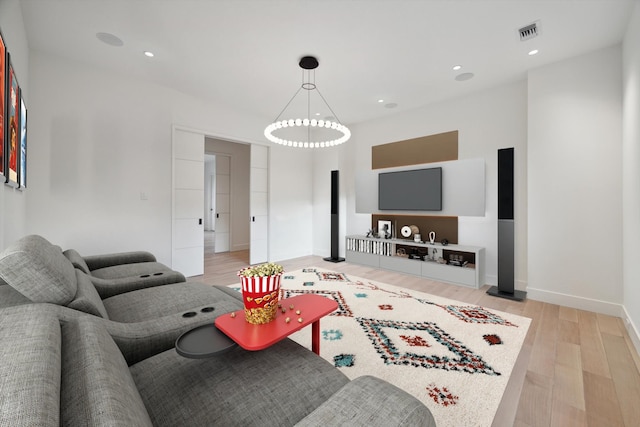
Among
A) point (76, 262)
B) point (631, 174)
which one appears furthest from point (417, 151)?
point (76, 262)

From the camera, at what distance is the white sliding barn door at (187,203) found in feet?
13.9

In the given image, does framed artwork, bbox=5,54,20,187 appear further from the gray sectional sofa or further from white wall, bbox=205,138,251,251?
white wall, bbox=205,138,251,251

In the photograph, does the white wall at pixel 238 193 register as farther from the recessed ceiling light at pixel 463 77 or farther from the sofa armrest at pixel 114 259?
the recessed ceiling light at pixel 463 77

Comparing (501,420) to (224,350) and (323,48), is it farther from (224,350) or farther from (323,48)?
(323,48)

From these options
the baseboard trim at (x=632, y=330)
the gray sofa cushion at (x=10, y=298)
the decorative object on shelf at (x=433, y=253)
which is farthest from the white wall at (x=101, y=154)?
A: the baseboard trim at (x=632, y=330)

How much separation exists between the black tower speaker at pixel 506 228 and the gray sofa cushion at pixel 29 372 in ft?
13.5

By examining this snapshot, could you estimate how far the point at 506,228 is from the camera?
3.57 meters

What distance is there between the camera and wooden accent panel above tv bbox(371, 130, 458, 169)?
14.6 feet

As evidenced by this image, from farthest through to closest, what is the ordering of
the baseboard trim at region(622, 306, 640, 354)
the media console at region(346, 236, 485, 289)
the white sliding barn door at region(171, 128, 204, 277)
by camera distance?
the white sliding barn door at region(171, 128, 204, 277) → the media console at region(346, 236, 485, 289) → the baseboard trim at region(622, 306, 640, 354)

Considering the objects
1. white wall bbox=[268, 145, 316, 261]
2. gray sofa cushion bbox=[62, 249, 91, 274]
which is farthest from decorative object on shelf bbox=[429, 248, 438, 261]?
gray sofa cushion bbox=[62, 249, 91, 274]

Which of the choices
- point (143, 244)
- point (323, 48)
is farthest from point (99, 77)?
point (323, 48)

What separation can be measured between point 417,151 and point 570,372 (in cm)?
363

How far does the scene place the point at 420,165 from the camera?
4.76 m

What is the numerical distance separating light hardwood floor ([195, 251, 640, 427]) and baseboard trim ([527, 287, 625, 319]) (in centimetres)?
8
